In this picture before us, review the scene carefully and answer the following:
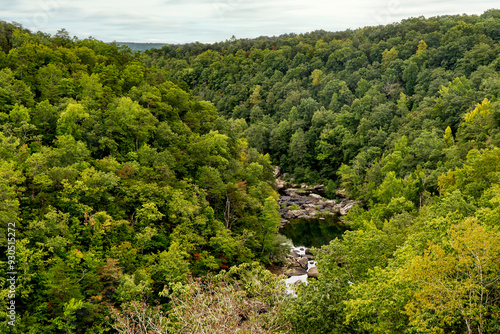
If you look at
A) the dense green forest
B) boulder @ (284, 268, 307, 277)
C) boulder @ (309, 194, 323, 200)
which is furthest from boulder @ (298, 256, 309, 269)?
boulder @ (309, 194, 323, 200)

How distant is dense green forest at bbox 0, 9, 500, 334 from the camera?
16.1 meters

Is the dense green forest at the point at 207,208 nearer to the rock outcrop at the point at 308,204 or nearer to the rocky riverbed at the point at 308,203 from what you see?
the rocky riverbed at the point at 308,203

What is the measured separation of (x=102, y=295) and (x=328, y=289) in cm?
1559

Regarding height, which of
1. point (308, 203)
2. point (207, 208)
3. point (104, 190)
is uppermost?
point (104, 190)

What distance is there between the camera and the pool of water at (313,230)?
50.8 metres

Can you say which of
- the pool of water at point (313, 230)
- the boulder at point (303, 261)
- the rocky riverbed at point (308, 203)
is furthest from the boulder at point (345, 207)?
the boulder at point (303, 261)

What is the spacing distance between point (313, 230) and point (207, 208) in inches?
892

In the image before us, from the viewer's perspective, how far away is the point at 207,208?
3725cm

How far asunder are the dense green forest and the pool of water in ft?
17.1

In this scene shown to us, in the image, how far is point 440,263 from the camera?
47.4ft

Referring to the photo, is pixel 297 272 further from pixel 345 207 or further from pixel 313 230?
pixel 345 207

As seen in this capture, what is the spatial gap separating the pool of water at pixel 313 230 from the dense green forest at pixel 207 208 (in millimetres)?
→ 5211

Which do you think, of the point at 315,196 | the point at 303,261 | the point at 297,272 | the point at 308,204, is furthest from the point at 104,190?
the point at 315,196

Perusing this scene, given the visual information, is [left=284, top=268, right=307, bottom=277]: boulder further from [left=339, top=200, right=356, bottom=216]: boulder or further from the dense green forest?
[left=339, top=200, right=356, bottom=216]: boulder
